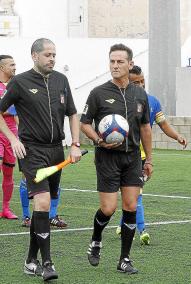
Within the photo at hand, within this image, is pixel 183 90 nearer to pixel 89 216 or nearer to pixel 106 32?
pixel 89 216

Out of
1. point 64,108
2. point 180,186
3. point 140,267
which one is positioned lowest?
point 180,186

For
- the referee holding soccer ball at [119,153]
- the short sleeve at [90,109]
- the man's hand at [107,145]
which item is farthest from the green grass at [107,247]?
the short sleeve at [90,109]

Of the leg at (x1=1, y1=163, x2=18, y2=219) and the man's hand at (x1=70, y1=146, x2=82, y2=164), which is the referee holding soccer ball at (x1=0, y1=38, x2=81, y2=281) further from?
the leg at (x1=1, y1=163, x2=18, y2=219)

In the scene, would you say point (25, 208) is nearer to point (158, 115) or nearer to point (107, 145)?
point (158, 115)

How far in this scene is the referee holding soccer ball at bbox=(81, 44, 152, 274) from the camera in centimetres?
873

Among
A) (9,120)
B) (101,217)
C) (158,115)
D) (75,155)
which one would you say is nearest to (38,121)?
(75,155)

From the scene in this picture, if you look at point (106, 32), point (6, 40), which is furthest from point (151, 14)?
point (106, 32)

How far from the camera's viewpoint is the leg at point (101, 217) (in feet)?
28.7

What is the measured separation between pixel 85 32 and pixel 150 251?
38746 mm

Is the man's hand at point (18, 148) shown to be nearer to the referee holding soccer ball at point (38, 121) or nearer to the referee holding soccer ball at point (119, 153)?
the referee holding soccer ball at point (38, 121)

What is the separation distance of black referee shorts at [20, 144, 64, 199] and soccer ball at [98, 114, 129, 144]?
0.45 meters

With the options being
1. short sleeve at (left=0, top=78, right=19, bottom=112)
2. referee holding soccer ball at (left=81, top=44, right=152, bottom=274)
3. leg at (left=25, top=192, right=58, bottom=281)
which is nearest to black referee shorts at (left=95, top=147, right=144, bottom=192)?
referee holding soccer ball at (left=81, top=44, right=152, bottom=274)

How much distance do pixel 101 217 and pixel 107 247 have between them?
1.31 metres

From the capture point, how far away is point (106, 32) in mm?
54406
